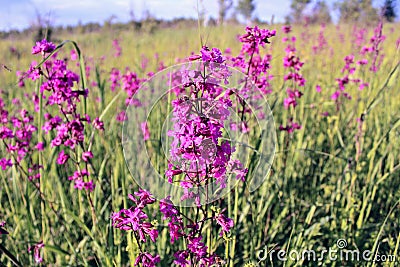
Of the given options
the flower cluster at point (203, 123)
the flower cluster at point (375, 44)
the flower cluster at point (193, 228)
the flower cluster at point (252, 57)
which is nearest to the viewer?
the flower cluster at point (203, 123)

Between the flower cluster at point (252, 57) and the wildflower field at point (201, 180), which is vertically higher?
the flower cluster at point (252, 57)

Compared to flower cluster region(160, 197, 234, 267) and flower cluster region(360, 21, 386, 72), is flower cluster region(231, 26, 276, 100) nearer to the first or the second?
flower cluster region(160, 197, 234, 267)

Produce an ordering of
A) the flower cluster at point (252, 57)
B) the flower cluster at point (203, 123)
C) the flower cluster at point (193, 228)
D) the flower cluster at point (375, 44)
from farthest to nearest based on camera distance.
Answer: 1. the flower cluster at point (375, 44)
2. the flower cluster at point (252, 57)
3. the flower cluster at point (193, 228)
4. the flower cluster at point (203, 123)

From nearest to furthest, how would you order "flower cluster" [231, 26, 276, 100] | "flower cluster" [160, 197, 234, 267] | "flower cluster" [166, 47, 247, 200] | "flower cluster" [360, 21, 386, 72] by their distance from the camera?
"flower cluster" [166, 47, 247, 200], "flower cluster" [160, 197, 234, 267], "flower cluster" [231, 26, 276, 100], "flower cluster" [360, 21, 386, 72]

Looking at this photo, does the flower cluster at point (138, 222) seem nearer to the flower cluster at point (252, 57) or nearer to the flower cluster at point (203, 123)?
the flower cluster at point (203, 123)

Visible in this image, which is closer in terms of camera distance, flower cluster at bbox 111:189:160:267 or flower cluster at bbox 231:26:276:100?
flower cluster at bbox 111:189:160:267

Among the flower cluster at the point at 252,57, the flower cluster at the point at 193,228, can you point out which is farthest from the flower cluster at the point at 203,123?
the flower cluster at the point at 252,57

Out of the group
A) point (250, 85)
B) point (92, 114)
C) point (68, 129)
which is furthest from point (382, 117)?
point (68, 129)

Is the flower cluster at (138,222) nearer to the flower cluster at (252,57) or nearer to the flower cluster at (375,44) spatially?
the flower cluster at (252,57)

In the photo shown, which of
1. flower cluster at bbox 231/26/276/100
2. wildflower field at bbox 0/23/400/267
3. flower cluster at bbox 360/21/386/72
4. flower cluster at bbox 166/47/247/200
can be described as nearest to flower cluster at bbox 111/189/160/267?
wildflower field at bbox 0/23/400/267

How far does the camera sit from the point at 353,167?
227 centimetres

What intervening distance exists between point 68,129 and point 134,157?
927 mm

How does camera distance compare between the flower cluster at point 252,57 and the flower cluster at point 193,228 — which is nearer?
the flower cluster at point 193,228

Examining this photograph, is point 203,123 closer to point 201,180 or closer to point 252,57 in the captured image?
point 201,180
